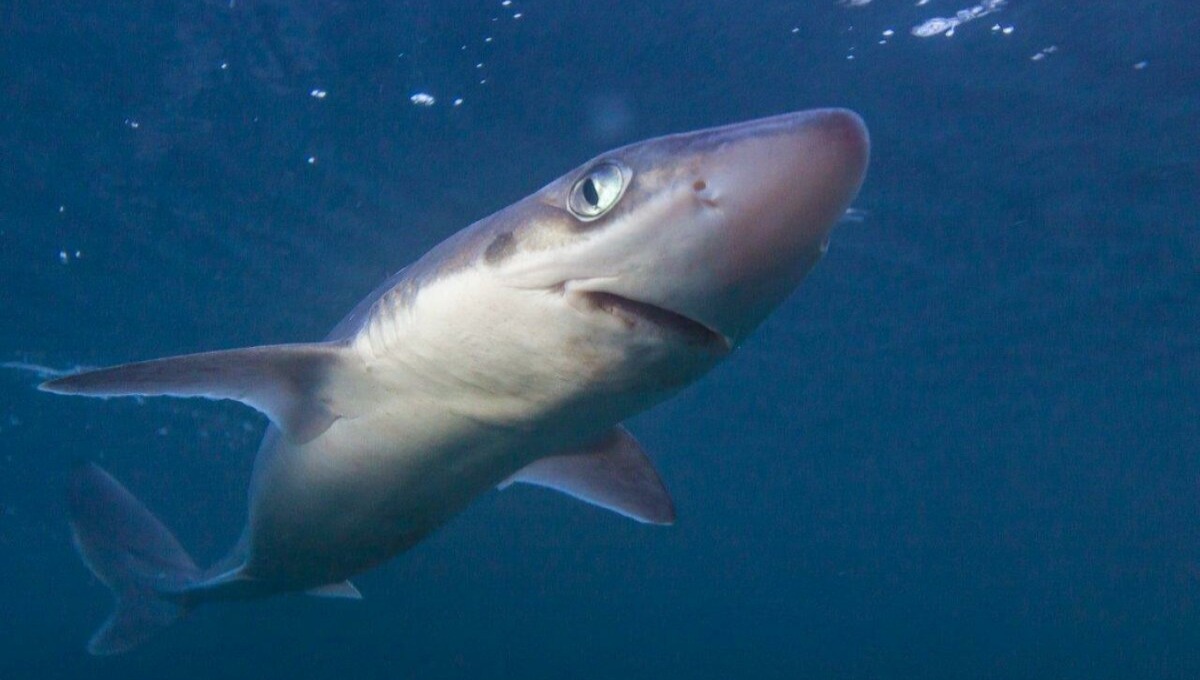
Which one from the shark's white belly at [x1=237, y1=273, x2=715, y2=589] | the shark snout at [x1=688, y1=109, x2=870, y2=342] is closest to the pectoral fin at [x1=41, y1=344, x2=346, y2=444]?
the shark's white belly at [x1=237, y1=273, x2=715, y2=589]

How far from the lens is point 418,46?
36.0 feet

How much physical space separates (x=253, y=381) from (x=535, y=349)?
1.71 metres

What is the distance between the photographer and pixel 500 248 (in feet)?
8.78

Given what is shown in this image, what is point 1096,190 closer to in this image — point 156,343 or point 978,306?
point 978,306

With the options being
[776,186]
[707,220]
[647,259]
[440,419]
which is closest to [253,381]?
[440,419]

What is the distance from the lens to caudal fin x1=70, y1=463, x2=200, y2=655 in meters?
7.19

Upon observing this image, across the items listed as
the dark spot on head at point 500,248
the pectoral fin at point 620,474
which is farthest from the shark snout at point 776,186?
the pectoral fin at point 620,474

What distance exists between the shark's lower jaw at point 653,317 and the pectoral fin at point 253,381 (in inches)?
63.4

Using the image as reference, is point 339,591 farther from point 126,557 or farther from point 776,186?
point 776,186

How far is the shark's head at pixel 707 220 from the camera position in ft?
6.94

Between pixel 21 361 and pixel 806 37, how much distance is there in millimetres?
20963

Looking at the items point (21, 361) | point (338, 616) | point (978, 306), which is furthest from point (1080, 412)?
point (338, 616)

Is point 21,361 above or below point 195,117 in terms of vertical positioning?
below

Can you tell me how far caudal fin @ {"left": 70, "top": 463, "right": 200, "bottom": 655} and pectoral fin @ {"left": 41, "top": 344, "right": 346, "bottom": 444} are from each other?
3.98m
